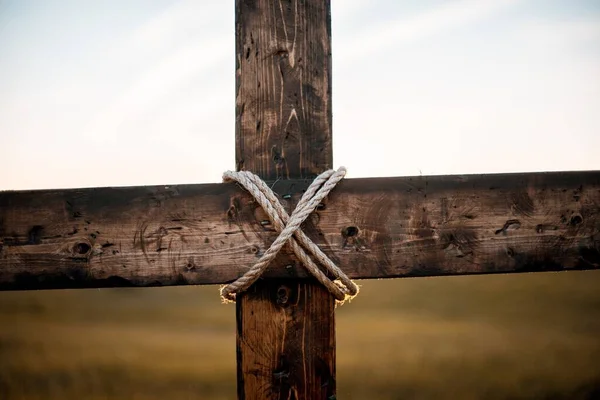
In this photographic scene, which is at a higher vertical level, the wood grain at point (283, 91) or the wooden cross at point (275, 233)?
the wood grain at point (283, 91)

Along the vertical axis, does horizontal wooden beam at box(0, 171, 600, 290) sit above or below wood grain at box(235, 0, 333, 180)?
below

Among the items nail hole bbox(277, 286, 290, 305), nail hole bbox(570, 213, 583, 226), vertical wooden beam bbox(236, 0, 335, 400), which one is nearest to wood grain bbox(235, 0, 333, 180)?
vertical wooden beam bbox(236, 0, 335, 400)

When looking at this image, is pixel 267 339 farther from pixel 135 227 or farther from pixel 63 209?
pixel 63 209

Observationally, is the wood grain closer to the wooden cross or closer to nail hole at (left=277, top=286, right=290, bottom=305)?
the wooden cross

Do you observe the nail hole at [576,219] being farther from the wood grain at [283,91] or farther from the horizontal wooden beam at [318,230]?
the wood grain at [283,91]

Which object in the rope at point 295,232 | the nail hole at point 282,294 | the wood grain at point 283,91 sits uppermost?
the wood grain at point 283,91

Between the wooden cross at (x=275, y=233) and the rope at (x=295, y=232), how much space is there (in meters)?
0.03

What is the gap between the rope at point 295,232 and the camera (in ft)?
3.41

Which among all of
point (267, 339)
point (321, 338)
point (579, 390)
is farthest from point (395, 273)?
point (579, 390)

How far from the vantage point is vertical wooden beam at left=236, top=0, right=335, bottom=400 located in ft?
3.59

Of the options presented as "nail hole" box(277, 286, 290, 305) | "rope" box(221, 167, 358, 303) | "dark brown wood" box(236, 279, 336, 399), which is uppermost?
"rope" box(221, 167, 358, 303)

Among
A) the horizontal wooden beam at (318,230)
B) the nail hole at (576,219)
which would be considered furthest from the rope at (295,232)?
the nail hole at (576,219)

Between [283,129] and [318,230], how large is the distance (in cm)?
26

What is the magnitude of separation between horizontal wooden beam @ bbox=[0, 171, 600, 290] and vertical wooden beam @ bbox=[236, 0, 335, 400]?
0.23 ft
